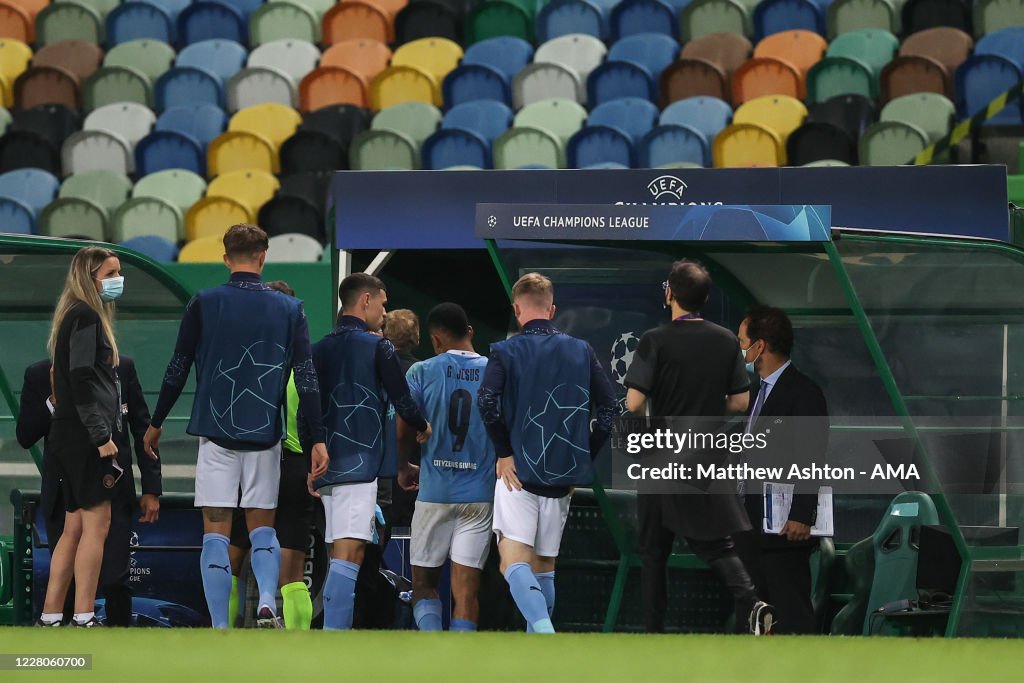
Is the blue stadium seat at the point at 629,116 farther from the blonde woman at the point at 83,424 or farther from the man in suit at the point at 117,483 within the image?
the blonde woman at the point at 83,424

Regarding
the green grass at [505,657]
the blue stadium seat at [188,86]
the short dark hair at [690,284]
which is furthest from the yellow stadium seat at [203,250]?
the green grass at [505,657]

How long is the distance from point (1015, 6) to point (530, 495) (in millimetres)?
9382

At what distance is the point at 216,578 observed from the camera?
573cm

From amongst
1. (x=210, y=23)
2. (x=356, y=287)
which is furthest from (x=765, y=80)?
(x=356, y=287)

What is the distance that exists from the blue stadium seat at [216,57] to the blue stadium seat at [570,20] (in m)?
2.98

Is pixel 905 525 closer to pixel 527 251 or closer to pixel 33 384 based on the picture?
pixel 527 251

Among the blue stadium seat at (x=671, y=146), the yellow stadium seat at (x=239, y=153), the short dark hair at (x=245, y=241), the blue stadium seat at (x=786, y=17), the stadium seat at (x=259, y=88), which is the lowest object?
the short dark hair at (x=245, y=241)

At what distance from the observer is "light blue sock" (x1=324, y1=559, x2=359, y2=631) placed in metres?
5.91

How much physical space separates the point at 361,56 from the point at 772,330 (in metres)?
10.2

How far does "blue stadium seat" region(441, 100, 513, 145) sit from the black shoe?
8823 mm

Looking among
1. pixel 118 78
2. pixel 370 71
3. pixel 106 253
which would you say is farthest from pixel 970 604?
pixel 118 78

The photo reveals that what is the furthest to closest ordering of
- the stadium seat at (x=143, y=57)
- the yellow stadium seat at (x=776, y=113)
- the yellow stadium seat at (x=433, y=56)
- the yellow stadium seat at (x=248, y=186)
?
the stadium seat at (x=143, y=57) → the yellow stadium seat at (x=433, y=56) → the yellow stadium seat at (x=248, y=186) → the yellow stadium seat at (x=776, y=113)

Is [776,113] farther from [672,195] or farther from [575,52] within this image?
[672,195]

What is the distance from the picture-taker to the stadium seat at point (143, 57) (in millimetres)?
15938
